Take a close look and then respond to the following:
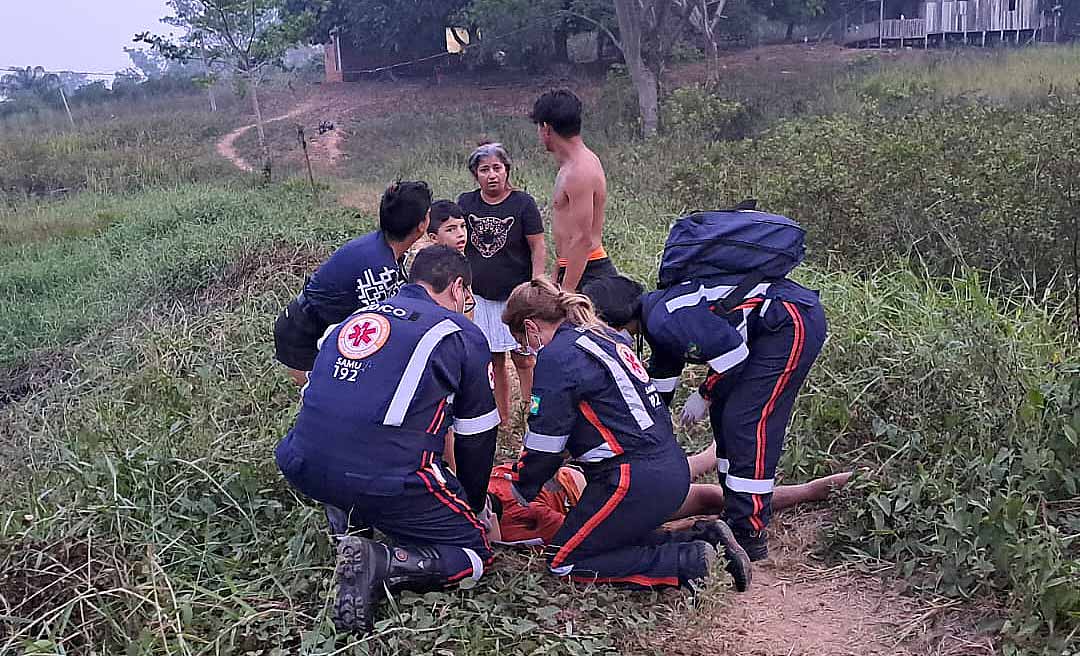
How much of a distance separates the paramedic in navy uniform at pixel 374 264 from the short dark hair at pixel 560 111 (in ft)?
2.56

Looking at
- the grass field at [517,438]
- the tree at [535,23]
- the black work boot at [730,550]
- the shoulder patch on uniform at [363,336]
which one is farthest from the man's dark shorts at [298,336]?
the tree at [535,23]

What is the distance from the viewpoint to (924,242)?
7.62 metres

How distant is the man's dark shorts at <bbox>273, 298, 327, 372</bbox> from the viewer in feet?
15.3

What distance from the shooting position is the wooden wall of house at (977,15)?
33.0 meters

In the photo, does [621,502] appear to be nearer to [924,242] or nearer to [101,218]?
[924,242]

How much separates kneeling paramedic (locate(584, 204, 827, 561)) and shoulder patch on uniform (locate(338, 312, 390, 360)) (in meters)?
0.90

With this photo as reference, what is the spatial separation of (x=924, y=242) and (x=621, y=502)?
16.9 feet

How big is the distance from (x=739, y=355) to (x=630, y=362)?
17.6 inches

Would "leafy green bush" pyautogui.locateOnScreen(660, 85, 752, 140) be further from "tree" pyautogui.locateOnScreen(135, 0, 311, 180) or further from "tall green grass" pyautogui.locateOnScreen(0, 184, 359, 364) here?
"tree" pyautogui.locateOnScreen(135, 0, 311, 180)

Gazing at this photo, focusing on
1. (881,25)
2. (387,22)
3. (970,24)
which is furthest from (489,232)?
(970,24)

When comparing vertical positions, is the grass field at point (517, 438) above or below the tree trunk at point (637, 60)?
below

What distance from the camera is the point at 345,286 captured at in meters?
4.42

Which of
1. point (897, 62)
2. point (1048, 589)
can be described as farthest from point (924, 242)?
point (897, 62)

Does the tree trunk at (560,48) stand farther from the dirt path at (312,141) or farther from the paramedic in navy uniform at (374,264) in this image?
the paramedic in navy uniform at (374,264)
